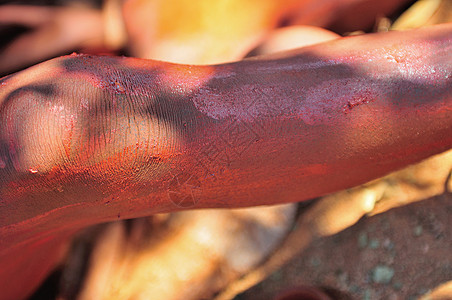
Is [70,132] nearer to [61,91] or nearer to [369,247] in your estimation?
[61,91]

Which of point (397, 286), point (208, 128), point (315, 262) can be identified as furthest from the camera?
point (315, 262)

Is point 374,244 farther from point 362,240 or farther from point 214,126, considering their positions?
point 214,126

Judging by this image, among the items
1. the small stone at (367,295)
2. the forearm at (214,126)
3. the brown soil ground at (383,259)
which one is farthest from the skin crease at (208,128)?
the small stone at (367,295)

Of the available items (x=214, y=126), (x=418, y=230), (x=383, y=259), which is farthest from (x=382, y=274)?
(x=214, y=126)

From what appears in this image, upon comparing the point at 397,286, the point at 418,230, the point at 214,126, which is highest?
the point at 214,126

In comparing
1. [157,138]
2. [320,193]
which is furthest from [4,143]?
[320,193]

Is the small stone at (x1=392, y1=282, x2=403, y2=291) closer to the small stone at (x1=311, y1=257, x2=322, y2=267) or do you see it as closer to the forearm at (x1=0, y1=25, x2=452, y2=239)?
the small stone at (x1=311, y1=257, x2=322, y2=267)

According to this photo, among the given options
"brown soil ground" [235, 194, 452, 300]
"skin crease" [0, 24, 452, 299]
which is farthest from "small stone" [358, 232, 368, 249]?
"skin crease" [0, 24, 452, 299]
